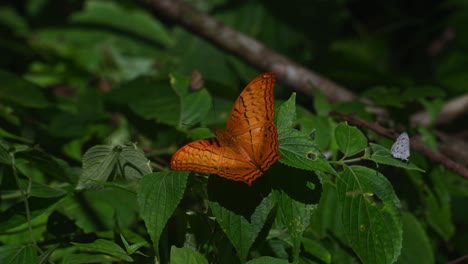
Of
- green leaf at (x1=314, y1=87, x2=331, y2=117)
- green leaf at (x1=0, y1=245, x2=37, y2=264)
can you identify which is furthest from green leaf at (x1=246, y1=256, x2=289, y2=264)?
green leaf at (x1=314, y1=87, x2=331, y2=117)

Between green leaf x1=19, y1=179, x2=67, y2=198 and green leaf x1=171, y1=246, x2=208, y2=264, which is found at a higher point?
green leaf x1=171, y1=246, x2=208, y2=264

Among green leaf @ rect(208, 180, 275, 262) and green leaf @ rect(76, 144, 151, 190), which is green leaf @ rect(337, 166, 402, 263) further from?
green leaf @ rect(76, 144, 151, 190)

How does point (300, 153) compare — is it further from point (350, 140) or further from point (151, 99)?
point (151, 99)

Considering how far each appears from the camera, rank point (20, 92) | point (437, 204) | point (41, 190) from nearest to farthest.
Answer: point (41, 190), point (437, 204), point (20, 92)

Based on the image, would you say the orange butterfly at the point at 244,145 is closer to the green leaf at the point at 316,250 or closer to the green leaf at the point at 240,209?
the green leaf at the point at 240,209

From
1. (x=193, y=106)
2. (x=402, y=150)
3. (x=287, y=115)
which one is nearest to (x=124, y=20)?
(x=193, y=106)

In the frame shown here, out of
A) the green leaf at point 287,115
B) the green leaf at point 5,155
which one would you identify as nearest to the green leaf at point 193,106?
the green leaf at point 287,115

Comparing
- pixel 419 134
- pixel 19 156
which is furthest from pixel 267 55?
pixel 19 156
